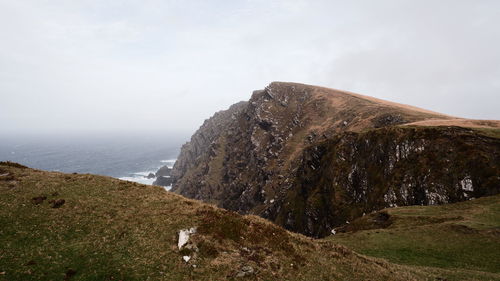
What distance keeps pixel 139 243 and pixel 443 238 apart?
37.2 meters

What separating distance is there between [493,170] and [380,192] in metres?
22.9

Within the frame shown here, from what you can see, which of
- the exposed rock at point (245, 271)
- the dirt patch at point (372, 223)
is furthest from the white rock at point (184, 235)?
the dirt patch at point (372, 223)

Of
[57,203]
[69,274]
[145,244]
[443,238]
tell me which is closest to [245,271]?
[145,244]

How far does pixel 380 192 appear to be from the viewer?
213 ft

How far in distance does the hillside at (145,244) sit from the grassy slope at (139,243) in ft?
0.24

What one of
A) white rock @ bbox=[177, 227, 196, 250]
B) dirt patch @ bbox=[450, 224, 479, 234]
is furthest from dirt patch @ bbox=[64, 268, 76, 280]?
dirt patch @ bbox=[450, 224, 479, 234]

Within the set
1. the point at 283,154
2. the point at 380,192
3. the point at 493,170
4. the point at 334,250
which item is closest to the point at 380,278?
the point at 334,250

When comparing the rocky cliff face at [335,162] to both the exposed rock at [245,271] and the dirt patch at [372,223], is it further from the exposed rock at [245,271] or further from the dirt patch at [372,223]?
the exposed rock at [245,271]

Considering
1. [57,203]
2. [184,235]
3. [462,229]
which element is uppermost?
[57,203]

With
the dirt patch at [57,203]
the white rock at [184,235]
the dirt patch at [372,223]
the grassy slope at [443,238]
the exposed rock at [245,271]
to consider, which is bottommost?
the dirt patch at [372,223]

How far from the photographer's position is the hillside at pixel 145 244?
18641 millimetres

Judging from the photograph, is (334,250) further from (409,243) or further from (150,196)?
(150,196)

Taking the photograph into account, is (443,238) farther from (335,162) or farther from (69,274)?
(335,162)

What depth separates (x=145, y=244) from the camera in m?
21.6
